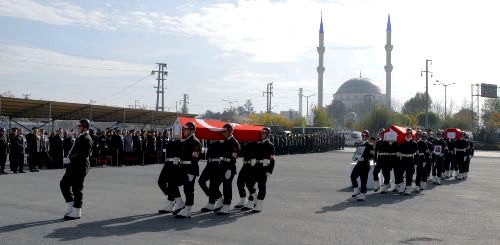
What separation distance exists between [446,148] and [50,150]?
16.2 meters

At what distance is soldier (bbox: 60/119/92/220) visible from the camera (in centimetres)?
1087

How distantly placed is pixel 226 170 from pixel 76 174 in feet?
9.78

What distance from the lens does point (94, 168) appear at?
2545 centimetres

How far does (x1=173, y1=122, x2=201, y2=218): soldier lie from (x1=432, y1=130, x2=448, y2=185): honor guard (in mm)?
11906

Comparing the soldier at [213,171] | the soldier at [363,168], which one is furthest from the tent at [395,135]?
the soldier at [213,171]

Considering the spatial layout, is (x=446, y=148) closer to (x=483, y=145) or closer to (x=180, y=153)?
(x=180, y=153)

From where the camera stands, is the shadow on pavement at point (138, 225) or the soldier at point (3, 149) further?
the soldier at point (3, 149)

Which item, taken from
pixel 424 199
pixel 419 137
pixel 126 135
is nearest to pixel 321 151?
pixel 126 135

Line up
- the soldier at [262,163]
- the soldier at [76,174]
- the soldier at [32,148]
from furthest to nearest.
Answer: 1. the soldier at [32,148]
2. the soldier at [262,163]
3. the soldier at [76,174]

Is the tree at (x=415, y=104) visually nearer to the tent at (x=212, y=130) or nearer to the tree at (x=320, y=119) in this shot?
the tree at (x=320, y=119)

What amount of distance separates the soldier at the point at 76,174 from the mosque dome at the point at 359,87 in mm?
140420

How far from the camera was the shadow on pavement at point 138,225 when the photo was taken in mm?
9359

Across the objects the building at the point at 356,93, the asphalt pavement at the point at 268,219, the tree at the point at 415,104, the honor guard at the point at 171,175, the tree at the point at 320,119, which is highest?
the building at the point at 356,93

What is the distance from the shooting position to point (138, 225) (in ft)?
33.8
